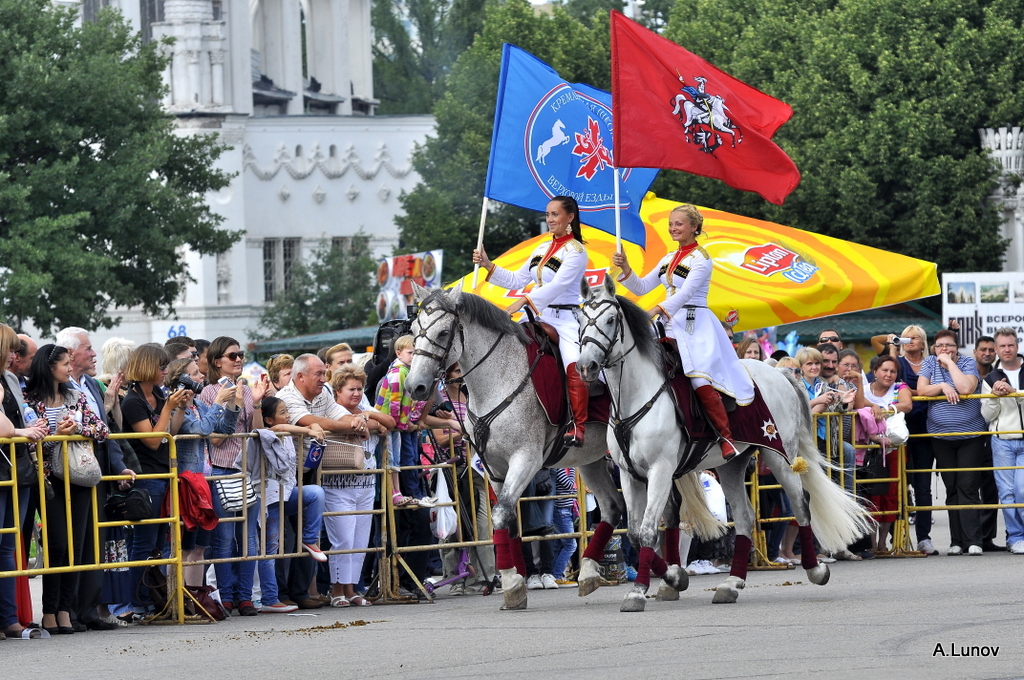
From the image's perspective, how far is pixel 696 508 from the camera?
46.4 ft

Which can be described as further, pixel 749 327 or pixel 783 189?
pixel 749 327

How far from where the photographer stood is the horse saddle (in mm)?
13305

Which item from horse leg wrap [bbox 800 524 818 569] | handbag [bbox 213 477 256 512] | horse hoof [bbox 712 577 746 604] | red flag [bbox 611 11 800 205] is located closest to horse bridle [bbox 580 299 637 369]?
horse hoof [bbox 712 577 746 604]

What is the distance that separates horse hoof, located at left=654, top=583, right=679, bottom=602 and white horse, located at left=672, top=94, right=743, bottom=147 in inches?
151

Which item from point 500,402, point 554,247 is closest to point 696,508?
point 500,402

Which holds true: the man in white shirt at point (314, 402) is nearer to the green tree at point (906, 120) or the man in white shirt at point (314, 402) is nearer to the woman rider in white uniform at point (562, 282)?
the woman rider in white uniform at point (562, 282)

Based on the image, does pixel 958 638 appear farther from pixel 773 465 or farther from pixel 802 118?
pixel 802 118

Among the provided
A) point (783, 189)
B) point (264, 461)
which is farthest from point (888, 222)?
point (264, 461)

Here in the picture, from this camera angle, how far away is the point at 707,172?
15.0m

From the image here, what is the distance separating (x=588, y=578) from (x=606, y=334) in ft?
6.12

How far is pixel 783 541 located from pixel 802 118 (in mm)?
31138

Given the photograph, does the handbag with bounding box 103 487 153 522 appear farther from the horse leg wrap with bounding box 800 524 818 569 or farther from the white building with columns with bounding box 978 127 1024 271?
the white building with columns with bounding box 978 127 1024 271

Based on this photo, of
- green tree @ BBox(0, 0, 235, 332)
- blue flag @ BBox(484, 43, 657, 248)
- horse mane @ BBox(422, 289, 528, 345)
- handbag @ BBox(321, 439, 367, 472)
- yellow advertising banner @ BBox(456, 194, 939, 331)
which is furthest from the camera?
green tree @ BBox(0, 0, 235, 332)

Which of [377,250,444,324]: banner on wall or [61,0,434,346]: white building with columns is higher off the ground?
[61,0,434,346]: white building with columns
